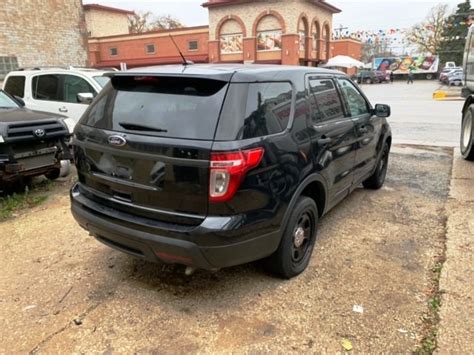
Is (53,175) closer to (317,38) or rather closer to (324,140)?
(324,140)

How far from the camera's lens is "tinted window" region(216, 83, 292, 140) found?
2.59 meters

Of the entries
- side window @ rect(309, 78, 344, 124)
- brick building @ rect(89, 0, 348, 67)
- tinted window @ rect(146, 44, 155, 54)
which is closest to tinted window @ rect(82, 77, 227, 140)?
side window @ rect(309, 78, 344, 124)

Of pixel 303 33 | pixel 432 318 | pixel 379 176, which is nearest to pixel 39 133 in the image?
pixel 379 176

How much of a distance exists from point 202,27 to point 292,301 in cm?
3728

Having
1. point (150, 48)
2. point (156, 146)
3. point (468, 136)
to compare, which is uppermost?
point (150, 48)

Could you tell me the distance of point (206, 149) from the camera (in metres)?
2.51

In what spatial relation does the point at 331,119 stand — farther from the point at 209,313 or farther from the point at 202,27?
the point at 202,27

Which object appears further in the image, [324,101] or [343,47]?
[343,47]

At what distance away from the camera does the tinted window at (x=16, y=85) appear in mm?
8570

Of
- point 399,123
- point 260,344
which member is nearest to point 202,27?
point 399,123

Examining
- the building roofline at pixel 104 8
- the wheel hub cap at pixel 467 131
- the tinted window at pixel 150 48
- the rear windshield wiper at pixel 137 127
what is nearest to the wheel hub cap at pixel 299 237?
the rear windshield wiper at pixel 137 127

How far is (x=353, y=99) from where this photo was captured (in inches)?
180

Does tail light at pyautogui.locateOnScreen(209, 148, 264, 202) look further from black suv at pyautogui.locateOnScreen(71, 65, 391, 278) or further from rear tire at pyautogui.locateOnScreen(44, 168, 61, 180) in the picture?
rear tire at pyautogui.locateOnScreen(44, 168, 61, 180)

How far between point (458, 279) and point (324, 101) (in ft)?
6.39
